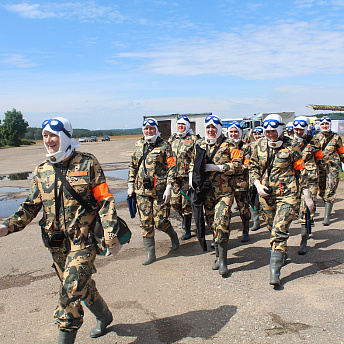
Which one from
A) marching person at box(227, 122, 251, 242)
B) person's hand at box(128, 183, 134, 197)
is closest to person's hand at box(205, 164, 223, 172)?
person's hand at box(128, 183, 134, 197)

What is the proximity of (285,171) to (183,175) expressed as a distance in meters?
2.75

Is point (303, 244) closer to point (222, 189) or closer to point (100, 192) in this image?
point (222, 189)

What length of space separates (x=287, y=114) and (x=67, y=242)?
34582 millimetres

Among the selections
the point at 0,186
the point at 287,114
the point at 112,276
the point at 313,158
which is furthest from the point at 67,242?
the point at 287,114

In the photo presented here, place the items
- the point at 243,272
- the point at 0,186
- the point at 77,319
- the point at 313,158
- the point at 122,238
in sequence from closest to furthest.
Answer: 1. the point at 77,319
2. the point at 122,238
3. the point at 243,272
4. the point at 313,158
5. the point at 0,186

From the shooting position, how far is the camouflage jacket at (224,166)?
538 centimetres

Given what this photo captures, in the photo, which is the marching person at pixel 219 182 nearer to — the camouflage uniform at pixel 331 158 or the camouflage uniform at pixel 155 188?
the camouflage uniform at pixel 155 188

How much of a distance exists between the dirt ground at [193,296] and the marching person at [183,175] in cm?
62

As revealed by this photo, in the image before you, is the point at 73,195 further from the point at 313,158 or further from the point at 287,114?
the point at 287,114

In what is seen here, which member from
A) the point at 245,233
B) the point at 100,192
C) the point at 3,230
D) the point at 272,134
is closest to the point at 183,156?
the point at 245,233

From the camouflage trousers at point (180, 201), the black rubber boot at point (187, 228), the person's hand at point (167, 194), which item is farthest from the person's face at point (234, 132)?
the person's hand at point (167, 194)

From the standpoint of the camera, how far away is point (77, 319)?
3236 millimetres

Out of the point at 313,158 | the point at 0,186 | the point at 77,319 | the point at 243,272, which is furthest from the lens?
the point at 0,186

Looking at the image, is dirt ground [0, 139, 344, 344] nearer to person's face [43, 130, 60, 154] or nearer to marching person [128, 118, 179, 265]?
marching person [128, 118, 179, 265]
